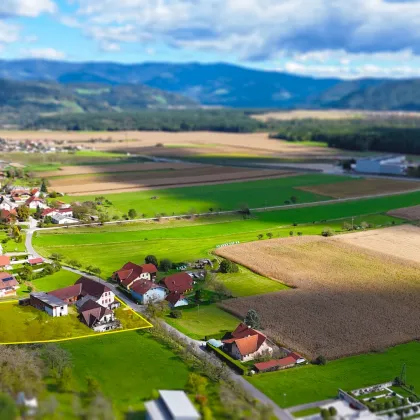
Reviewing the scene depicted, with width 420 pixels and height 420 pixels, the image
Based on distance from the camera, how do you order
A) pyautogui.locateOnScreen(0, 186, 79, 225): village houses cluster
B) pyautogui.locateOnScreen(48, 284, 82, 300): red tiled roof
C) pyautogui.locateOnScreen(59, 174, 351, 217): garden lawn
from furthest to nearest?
1. pyautogui.locateOnScreen(59, 174, 351, 217): garden lawn
2. pyautogui.locateOnScreen(0, 186, 79, 225): village houses cluster
3. pyautogui.locateOnScreen(48, 284, 82, 300): red tiled roof

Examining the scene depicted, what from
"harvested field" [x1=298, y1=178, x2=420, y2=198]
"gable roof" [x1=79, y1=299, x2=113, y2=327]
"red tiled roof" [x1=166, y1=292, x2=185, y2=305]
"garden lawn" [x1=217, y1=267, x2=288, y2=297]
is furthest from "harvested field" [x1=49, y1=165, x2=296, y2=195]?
"gable roof" [x1=79, y1=299, x2=113, y2=327]

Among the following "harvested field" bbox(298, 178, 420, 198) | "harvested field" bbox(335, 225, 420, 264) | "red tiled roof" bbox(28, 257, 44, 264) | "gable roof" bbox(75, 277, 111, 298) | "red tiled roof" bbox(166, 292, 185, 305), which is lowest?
"red tiled roof" bbox(166, 292, 185, 305)

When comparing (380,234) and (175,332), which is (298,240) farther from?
(175,332)

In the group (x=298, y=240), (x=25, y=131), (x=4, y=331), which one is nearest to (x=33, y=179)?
(x=298, y=240)

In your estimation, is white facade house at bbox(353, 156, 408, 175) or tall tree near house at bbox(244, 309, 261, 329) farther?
white facade house at bbox(353, 156, 408, 175)

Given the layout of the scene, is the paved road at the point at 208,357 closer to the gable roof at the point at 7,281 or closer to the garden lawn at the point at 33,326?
the garden lawn at the point at 33,326

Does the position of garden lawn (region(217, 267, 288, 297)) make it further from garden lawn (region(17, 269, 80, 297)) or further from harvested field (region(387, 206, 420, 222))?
harvested field (region(387, 206, 420, 222))
